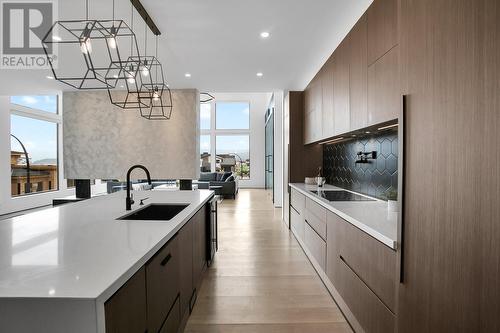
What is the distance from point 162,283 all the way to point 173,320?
393 mm

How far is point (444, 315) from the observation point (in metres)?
0.92

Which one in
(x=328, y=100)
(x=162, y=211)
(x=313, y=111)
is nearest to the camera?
(x=162, y=211)

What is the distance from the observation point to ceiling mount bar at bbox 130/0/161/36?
2.30 m

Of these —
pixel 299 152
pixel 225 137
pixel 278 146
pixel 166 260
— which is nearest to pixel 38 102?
pixel 225 137

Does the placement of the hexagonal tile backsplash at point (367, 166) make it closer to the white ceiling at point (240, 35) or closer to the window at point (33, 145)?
the white ceiling at point (240, 35)

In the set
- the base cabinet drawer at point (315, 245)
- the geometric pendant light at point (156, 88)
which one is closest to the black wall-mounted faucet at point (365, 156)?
the base cabinet drawer at point (315, 245)

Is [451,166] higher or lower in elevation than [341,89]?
lower

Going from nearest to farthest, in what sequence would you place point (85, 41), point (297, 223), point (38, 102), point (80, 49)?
point (85, 41)
point (80, 49)
point (297, 223)
point (38, 102)

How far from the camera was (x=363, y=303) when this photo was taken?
165 centimetres

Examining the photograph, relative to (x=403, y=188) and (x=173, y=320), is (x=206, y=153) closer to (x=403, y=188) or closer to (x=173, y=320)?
(x=173, y=320)

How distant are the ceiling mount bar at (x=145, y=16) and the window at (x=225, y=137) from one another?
8199 millimetres

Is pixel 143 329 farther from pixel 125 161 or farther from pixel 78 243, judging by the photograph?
pixel 125 161

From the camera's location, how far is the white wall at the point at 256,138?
36.6ft

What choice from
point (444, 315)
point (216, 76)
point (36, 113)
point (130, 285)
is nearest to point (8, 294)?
point (130, 285)
